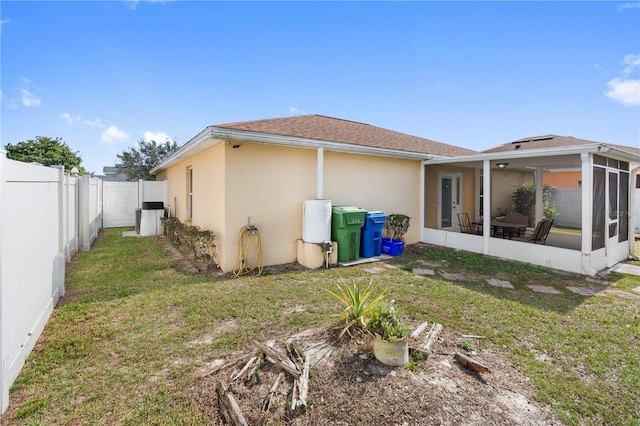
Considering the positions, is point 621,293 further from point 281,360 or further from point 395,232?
point 281,360

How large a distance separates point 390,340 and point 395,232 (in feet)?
20.3

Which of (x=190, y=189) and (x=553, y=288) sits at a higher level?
(x=190, y=189)

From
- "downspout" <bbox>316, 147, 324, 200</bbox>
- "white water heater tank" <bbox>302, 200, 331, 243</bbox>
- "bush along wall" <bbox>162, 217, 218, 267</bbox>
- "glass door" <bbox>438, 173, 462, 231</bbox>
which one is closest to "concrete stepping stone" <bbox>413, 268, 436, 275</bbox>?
"white water heater tank" <bbox>302, 200, 331, 243</bbox>

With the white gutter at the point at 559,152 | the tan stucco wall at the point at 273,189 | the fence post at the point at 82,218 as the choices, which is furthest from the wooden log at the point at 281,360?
the fence post at the point at 82,218

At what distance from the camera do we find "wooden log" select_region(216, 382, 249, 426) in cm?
210

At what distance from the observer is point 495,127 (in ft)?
49.3

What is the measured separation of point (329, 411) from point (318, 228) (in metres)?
4.77

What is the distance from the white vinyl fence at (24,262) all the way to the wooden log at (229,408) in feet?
5.44

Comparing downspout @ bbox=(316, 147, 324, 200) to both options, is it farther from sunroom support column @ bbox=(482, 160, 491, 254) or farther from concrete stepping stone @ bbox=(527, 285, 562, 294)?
concrete stepping stone @ bbox=(527, 285, 562, 294)

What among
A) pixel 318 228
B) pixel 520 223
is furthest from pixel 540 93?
pixel 318 228

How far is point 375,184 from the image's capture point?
28.8 feet

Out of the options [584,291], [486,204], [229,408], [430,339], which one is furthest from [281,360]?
[486,204]

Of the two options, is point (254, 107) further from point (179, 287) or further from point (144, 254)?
point (179, 287)

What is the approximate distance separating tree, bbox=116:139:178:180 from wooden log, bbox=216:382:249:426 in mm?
23950
